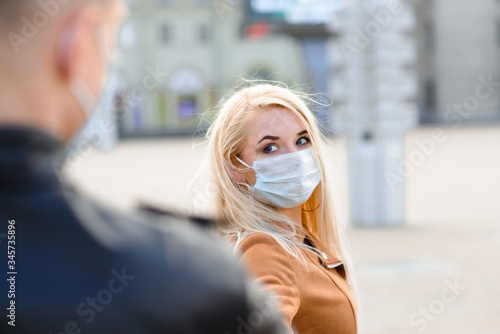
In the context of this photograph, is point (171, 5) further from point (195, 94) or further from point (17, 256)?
point (17, 256)

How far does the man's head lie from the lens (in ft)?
2.53

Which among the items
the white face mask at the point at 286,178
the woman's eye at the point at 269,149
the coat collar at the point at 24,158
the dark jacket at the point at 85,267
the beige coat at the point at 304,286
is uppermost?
the coat collar at the point at 24,158

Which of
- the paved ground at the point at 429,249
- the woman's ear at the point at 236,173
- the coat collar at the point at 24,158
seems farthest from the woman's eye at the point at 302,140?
the coat collar at the point at 24,158

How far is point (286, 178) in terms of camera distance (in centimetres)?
225

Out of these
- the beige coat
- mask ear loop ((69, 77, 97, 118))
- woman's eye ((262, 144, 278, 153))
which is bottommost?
the beige coat

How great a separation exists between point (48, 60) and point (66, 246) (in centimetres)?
19

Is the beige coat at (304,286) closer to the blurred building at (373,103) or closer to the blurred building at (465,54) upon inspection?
the blurred building at (373,103)

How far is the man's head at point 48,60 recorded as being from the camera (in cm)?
77

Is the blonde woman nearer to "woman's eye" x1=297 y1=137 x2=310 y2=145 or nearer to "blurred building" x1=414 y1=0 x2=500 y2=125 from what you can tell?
"woman's eye" x1=297 y1=137 x2=310 y2=145

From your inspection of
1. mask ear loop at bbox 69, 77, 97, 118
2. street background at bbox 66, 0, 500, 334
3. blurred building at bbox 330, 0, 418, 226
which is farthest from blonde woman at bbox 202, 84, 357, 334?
blurred building at bbox 330, 0, 418, 226

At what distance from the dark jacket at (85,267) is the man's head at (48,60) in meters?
0.03

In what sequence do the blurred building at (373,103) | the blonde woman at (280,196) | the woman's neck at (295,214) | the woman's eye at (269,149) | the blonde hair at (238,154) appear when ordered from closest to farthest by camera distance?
the blonde woman at (280,196)
the blonde hair at (238,154)
the woman's eye at (269,149)
the woman's neck at (295,214)
the blurred building at (373,103)

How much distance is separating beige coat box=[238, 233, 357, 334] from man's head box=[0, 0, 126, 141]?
1004 millimetres

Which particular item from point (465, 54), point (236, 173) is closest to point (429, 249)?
point (236, 173)
